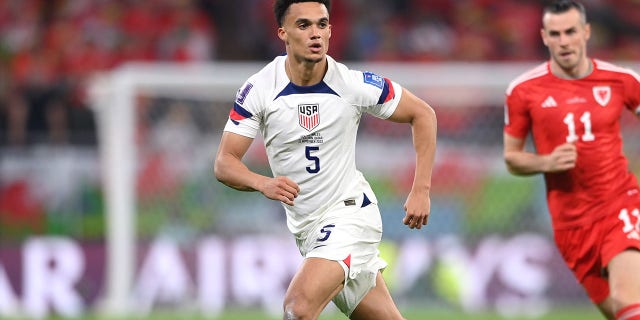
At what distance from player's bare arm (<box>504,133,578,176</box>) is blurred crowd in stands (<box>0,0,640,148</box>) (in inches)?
353

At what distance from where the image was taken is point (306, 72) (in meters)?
7.00

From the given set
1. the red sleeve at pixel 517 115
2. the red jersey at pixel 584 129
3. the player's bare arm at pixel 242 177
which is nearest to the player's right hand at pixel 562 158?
the red jersey at pixel 584 129

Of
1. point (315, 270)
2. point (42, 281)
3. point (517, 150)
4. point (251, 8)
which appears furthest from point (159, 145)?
point (315, 270)

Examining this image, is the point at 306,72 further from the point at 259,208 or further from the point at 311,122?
the point at 259,208

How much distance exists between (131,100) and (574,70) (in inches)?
279

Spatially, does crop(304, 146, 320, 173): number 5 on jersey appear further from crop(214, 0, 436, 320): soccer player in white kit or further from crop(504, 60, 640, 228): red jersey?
crop(504, 60, 640, 228): red jersey

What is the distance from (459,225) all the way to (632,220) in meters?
6.27

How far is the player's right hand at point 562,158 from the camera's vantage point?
7816 millimetres

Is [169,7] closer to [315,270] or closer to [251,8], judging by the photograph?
[251,8]

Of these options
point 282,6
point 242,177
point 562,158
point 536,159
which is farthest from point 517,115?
point 242,177

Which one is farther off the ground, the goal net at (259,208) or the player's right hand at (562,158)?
the player's right hand at (562,158)

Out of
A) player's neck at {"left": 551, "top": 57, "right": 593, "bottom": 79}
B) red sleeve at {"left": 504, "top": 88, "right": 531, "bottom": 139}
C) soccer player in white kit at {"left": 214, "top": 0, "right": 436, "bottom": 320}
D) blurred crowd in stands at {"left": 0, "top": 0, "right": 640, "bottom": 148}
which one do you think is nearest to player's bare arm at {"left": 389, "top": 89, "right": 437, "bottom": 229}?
soccer player in white kit at {"left": 214, "top": 0, "right": 436, "bottom": 320}

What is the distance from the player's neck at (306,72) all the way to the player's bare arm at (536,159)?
164cm

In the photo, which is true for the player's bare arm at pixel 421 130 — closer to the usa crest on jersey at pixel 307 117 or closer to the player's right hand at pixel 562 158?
the usa crest on jersey at pixel 307 117
